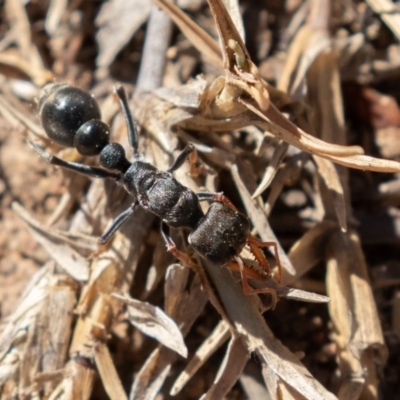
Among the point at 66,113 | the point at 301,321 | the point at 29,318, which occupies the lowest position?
the point at 301,321

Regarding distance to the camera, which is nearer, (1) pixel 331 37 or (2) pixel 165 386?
(2) pixel 165 386

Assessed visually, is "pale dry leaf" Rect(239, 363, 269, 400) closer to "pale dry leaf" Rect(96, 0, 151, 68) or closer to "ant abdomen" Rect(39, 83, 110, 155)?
"ant abdomen" Rect(39, 83, 110, 155)

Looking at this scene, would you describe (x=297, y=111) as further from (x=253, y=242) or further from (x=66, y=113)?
(x=66, y=113)

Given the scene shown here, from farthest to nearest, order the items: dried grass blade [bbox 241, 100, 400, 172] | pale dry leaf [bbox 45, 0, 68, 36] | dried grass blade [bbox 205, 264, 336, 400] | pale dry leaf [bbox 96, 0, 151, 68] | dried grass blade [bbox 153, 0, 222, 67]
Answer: pale dry leaf [bbox 45, 0, 68, 36] → pale dry leaf [bbox 96, 0, 151, 68] → dried grass blade [bbox 153, 0, 222, 67] → dried grass blade [bbox 205, 264, 336, 400] → dried grass blade [bbox 241, 100, 400, 172]

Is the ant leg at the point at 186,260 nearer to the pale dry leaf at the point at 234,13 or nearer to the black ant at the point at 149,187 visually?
the black ant at the point at 149,187

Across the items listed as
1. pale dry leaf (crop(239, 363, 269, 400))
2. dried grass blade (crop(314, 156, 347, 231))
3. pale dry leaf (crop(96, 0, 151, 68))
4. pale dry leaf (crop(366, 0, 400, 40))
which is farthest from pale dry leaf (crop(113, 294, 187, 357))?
pale dry leaf (crop(366, 0, 400, 40))

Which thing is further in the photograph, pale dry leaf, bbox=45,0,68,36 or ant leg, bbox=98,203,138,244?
pale dry leaf, bbox=45,0,68,36

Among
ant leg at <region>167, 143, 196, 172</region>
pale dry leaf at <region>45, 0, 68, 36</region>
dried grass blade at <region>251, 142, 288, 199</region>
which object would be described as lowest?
dried grass blade at <region>251, 142, 288, 199</region>

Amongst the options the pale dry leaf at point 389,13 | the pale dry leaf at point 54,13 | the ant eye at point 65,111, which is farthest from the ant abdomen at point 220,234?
the pale dry leaf at point 54,13

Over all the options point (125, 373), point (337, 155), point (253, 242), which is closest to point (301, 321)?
point (253, 242)
